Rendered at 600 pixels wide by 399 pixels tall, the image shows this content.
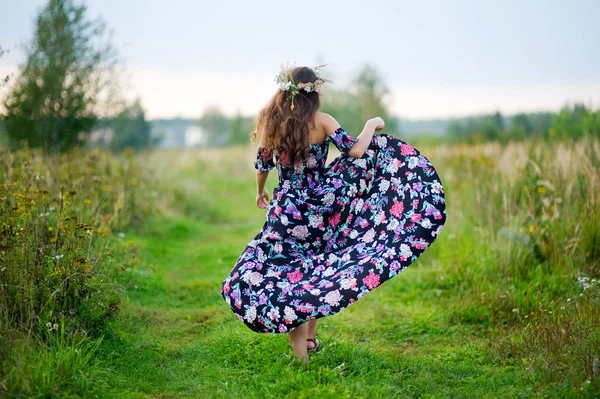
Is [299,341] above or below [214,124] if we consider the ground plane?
below

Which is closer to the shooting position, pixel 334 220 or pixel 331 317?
pixel 334 220

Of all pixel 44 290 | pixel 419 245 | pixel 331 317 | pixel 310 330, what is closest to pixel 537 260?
pixel 331 317

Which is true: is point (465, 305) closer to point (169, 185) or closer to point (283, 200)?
point (283, 200)

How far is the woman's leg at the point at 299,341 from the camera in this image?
4027mm

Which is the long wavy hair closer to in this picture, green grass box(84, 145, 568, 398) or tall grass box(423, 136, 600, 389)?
green grass box(84, 145, 568, 398)

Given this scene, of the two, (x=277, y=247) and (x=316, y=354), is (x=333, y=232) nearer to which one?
(x=277, y=247)

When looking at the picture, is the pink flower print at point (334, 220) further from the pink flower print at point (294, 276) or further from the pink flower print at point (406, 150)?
the pink flower print at point (406, 150)

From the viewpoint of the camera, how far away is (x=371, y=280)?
3863 mm

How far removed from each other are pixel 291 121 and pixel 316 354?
5.70ft

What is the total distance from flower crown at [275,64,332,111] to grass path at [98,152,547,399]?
75.4 inches

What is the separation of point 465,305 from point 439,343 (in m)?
0.76

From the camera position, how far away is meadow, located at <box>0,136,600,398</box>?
3.73 meters

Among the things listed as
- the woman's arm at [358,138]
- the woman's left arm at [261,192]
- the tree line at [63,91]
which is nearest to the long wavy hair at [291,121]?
the woman's arm at [358,138]

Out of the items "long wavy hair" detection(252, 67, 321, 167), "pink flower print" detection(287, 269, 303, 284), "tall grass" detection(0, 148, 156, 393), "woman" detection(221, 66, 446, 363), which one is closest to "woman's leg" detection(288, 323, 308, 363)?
"woman" detection(221, 66, 446, 363)
